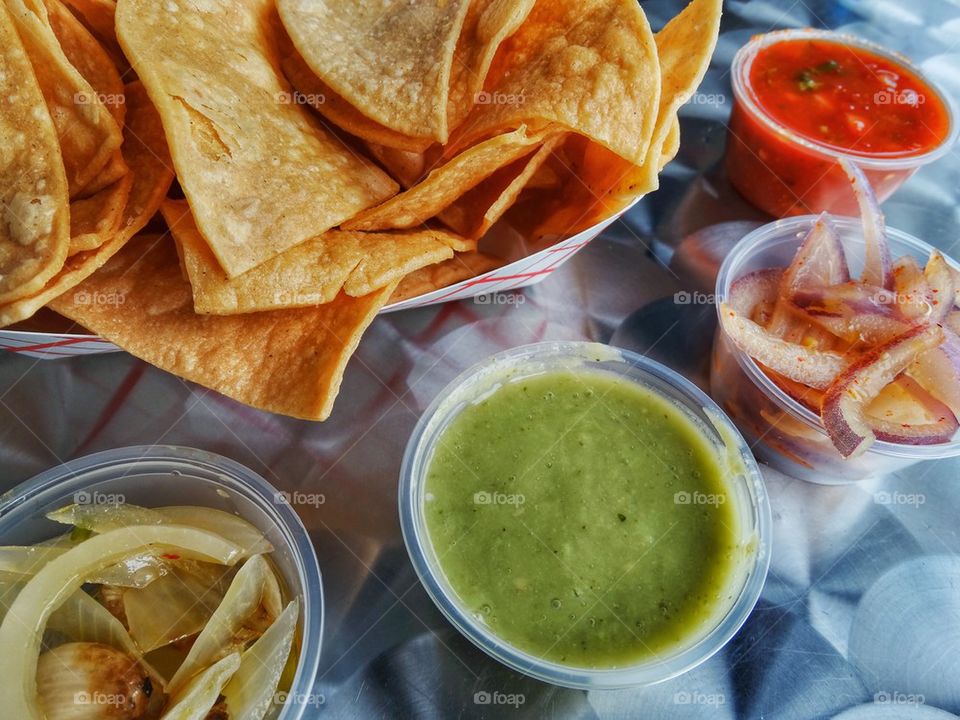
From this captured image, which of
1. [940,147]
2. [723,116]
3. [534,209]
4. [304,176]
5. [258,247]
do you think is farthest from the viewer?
[723,116]

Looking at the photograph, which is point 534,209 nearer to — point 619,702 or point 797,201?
point 797,201

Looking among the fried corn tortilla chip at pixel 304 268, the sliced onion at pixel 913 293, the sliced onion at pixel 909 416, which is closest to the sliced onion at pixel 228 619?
the fried corn tortilla chip at pixel 304 268

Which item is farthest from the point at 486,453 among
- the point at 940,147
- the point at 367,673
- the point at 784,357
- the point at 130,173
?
the point at 940,147

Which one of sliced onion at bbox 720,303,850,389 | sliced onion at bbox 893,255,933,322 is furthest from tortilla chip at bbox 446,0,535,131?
sliced onion at bbox 893,255,933,322

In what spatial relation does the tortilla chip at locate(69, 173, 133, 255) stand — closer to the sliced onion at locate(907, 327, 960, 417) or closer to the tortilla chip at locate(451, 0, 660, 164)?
the tortilla chip at locate(451, 0, 660, 164)

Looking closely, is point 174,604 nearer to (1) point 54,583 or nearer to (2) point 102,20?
(1) point 54,583

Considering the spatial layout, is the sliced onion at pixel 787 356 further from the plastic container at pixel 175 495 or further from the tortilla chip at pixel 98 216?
the tortilla chip at pixel 98 216
